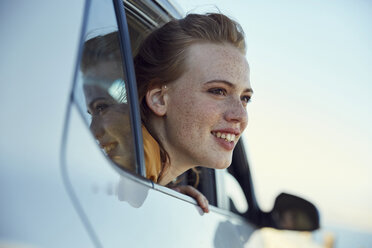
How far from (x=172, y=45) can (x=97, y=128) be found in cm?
104

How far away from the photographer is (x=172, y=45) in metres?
2.17

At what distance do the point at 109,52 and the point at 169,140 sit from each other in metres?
0.69

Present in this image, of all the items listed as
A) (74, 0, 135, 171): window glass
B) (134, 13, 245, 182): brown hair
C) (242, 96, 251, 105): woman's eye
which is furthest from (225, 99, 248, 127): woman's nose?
(74, 0, 135, 171): window glass

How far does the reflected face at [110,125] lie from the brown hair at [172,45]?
58cm

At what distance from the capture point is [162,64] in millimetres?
2125

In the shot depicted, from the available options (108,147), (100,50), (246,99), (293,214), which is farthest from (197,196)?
(293,214)

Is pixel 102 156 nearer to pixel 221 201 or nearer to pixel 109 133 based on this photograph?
pixel 109 133

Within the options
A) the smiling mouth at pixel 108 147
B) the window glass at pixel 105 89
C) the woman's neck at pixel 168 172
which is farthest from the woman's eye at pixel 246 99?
the smiling mouth at pixel 108 147

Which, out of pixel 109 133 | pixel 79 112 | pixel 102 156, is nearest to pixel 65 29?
pixel 79 112

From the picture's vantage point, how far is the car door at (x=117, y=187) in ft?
3.14

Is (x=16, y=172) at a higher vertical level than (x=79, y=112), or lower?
lower

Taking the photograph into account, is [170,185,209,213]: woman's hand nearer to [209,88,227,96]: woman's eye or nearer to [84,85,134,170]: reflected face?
[209,88,227,96]: woman's eye

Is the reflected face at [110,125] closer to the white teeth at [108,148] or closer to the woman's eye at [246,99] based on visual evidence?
the white teeth at [108,148]

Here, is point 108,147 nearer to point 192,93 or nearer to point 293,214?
point 192,93
